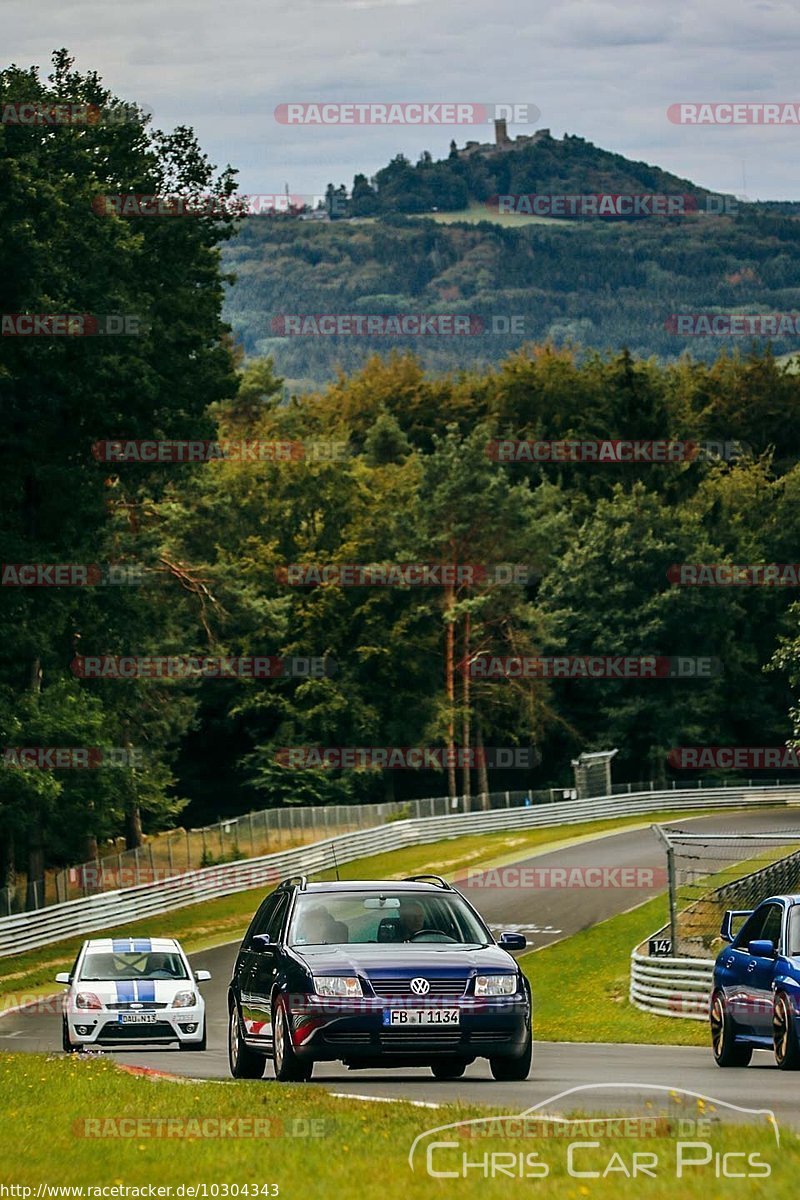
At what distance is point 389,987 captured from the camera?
1467 centimetres

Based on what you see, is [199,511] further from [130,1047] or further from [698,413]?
[130,1047]

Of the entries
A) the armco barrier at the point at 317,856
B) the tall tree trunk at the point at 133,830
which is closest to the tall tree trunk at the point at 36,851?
the armco barrier at the point at 317,856

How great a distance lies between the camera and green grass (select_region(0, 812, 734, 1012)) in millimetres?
43775

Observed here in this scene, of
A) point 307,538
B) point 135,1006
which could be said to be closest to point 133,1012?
point 135,1006

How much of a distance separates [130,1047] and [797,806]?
62.1 metres

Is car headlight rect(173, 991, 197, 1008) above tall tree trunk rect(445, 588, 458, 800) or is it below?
above

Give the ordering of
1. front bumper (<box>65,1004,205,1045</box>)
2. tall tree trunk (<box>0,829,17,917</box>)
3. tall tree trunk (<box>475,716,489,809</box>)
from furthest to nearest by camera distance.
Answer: tall tree trunk (<box>475,716,489,809</box>) → tall tree trunk (<box>0,829,17,917</box>) → front bumper (<box>65,1004,205,1045</box>)

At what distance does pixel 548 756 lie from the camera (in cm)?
10200

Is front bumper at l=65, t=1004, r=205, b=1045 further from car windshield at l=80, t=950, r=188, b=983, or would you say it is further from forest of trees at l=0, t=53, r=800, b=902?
forest of trees at l=0, t=53, r=800, b=902

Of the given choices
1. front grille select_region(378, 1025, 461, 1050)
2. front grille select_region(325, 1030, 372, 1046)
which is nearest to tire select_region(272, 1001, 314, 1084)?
front grille select_region(325, 1030, 372, 1046)

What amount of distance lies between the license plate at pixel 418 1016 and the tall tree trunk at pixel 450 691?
76.4 metres

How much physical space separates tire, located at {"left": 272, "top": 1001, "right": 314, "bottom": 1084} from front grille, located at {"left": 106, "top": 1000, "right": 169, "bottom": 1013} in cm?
839

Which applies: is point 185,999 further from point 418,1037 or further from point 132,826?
point 132,826

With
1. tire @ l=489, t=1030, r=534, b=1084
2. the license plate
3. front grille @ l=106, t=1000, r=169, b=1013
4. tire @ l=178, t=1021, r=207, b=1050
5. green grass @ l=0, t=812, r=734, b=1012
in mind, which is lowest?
green grass @ l=0, t=812, r=734, b=1012
